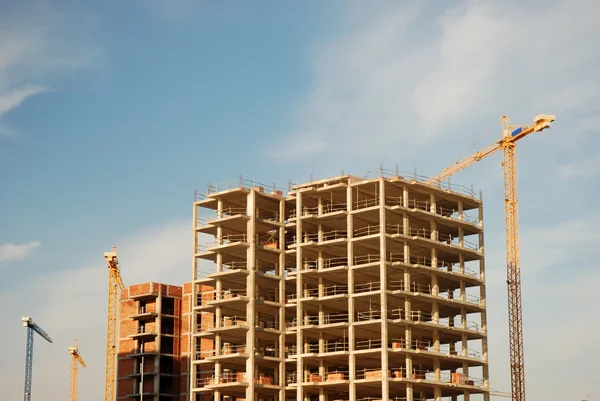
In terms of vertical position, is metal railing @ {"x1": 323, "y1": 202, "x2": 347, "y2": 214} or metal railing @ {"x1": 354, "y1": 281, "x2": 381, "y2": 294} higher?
metal railing @ {"x1": 323, "y1": 202, "x2": 347, "y2": 214}

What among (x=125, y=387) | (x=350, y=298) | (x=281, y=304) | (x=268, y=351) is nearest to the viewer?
(x=350, y=298)

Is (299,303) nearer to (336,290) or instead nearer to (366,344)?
(336,290)

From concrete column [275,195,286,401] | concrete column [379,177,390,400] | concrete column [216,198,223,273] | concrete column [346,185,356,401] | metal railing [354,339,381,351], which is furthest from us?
concrete column [216,198,223,273]

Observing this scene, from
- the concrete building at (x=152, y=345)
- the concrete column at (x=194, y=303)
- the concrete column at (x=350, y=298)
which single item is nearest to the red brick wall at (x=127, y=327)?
the concrete building at (x=152, y=345)

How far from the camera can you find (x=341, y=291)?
130 meters

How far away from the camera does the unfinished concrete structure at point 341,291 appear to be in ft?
401

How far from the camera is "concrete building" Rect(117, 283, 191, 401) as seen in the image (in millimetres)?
155875

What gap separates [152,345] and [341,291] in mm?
40506

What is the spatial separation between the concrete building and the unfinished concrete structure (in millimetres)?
20932

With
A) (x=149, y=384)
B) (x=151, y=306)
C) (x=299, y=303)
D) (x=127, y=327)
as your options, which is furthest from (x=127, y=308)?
(x=299, y=303)

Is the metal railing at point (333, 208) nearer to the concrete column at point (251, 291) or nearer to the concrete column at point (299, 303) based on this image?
the concrete column at point (299, 303)

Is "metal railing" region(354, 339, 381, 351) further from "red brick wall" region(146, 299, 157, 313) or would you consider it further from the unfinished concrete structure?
"red brick wall" region(146, 299, 157, 313)

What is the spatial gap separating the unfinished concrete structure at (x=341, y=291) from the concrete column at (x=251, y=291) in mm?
169

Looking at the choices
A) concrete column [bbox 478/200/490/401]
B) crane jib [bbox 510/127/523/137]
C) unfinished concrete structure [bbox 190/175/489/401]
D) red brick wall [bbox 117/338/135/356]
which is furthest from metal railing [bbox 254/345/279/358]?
crane jib [bbox 510/127/523/137]
